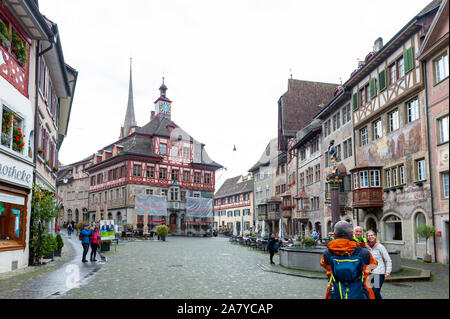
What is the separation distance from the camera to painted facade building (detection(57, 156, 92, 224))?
7094 centimetres

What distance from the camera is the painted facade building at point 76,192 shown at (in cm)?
7094

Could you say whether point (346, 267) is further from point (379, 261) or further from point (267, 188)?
point (267, 188)

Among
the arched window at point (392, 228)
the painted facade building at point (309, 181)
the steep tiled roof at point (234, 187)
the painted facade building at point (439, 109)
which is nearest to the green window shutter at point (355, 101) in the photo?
the arched window at point (392, 228)

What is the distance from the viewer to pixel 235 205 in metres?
77.6

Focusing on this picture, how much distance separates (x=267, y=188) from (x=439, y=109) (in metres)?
59.0

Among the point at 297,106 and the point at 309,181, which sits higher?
the point at 297,106

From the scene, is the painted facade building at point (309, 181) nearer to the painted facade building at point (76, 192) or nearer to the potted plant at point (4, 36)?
the potted plant at point (4, 36)

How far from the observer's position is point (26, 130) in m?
13.3

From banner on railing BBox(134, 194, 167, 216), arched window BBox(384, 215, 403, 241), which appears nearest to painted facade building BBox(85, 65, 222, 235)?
banner on railing BBox(134, 194, 167, 216)

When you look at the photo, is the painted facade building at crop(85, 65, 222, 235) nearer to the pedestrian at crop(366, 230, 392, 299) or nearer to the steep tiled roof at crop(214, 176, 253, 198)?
the steep tiled roof at crop(214, 176, 253, 198)

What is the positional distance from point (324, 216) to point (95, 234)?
21.8 m

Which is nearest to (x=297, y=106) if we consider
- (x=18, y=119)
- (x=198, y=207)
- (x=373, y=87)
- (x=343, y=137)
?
(x=343, y=137)
